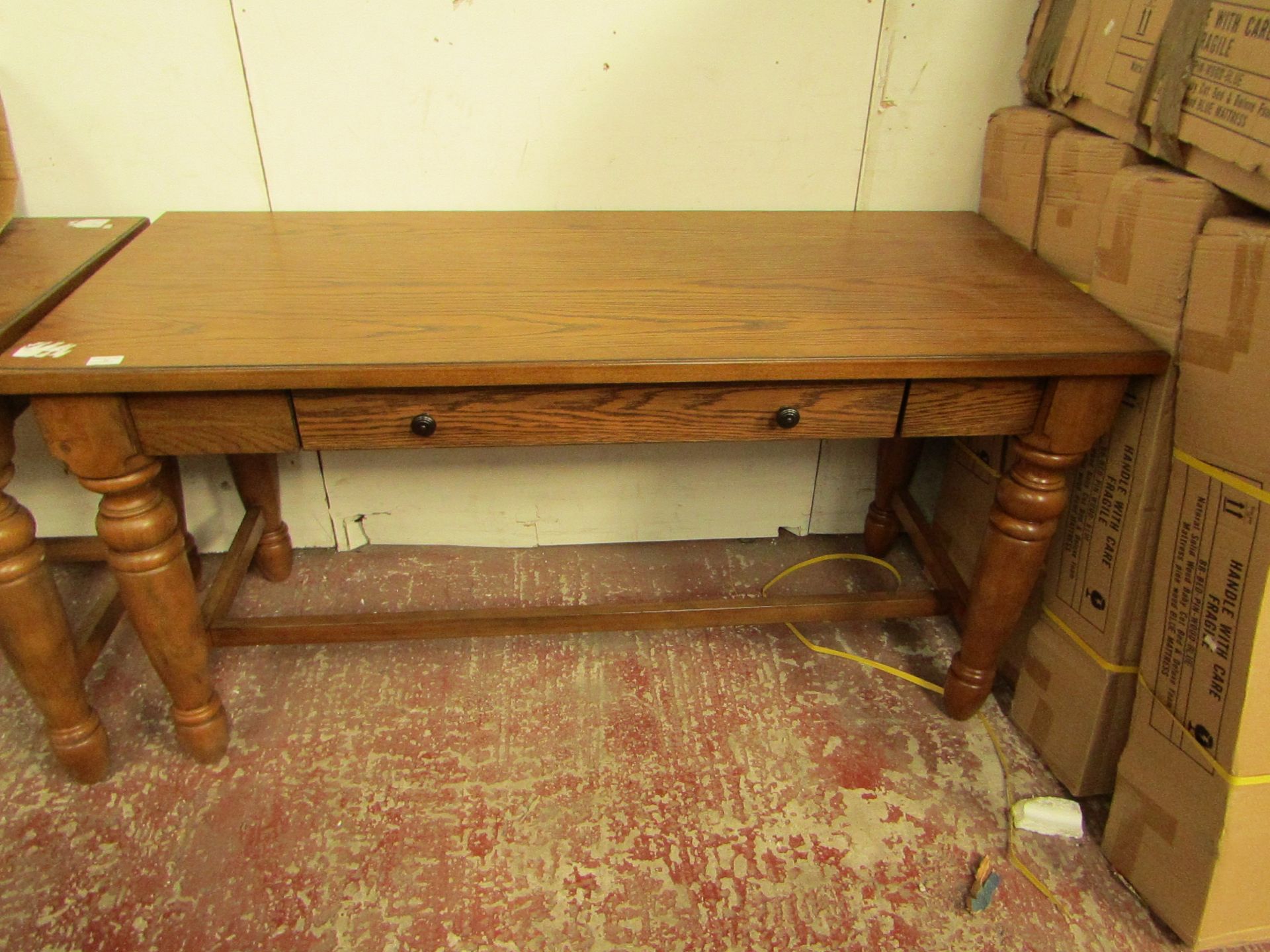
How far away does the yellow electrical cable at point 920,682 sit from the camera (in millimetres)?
1483

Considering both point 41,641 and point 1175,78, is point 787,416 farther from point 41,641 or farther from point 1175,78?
point 41,641

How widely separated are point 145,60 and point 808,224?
131cm

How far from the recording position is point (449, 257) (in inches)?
60.9

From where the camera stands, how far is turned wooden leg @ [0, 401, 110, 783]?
1.32 metres

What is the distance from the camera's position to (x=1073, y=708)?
5.17 feet

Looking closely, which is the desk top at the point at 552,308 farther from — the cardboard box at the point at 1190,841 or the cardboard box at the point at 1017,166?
the cardboard box at the point at 1190,841

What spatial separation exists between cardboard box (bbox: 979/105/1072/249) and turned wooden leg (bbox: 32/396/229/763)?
158cm

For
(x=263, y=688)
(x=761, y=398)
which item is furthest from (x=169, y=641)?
(x=761, y=398)

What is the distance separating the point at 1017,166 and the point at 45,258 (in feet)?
5.85

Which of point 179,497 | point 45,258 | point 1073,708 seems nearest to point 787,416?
point 1073,708

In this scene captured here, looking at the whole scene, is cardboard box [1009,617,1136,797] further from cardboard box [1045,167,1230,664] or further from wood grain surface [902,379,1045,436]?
wood grain surface [902,379,1045,436]

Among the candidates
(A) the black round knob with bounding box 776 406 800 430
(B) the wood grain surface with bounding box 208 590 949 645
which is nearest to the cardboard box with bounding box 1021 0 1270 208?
(A) the black round knob with bounding box 776 406 800 430

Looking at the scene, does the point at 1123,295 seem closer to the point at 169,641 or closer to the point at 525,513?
Result: the point at 525,513

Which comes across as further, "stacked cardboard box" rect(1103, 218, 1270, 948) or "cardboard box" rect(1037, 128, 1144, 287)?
"cardboard box" rect(1037, 128, 1144, 287)
